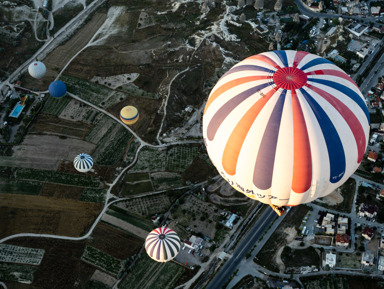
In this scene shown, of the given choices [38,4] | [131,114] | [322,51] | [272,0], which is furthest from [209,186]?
[38,4]

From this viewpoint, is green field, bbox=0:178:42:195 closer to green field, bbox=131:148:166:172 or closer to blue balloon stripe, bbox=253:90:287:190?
green field, bbox=131:148:166:172

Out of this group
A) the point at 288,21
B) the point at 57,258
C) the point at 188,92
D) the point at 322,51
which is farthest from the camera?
the point at 288,21

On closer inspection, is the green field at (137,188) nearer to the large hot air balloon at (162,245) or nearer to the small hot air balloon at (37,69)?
the large hot air balloon at (162,245)

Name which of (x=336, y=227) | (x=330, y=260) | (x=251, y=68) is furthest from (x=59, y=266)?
(x=336, y=227)

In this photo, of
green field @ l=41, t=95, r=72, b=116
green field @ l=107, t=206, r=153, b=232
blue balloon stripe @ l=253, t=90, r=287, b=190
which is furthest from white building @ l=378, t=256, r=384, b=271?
green field @ l=41, t=95, r=72, b=116

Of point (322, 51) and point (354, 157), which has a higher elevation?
point (322, 51)

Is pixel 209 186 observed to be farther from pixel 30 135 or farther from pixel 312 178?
pixel 30 135

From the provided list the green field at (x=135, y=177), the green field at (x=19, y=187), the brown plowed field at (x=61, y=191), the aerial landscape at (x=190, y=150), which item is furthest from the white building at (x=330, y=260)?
the green field at (x=19, y=187)

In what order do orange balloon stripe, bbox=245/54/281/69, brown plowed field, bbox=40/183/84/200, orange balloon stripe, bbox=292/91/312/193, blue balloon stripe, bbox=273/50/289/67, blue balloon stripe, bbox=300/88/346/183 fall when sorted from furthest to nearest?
brown plowed field, bbox=40/183/84/200
blue balloon stripe, bbox=273/50/289/67
orange balloon stripe, bbox=245/54/281/69
blue balloon stripe, bbox=300/88/346/183
orange balloon stripe, bbox=292/91/312/193
